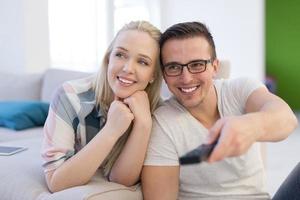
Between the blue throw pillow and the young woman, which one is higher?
the young woman

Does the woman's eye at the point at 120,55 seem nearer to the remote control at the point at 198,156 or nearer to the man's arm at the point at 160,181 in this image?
the man's arm at the point at 160,181

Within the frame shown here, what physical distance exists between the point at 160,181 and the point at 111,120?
241mm

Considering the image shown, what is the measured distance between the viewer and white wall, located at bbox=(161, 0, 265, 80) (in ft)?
13.8

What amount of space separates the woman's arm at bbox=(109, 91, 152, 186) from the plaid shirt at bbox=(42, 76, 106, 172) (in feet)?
0.44

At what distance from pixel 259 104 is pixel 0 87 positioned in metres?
2.47

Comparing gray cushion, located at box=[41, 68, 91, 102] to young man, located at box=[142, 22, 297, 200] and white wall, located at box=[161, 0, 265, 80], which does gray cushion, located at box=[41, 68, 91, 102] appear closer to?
white wall, located at box=[161, 0, 265, 80]

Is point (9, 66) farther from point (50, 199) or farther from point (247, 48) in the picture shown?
point (50, 199)

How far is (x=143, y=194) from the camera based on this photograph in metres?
1.35

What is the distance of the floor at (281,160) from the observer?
9.75ft

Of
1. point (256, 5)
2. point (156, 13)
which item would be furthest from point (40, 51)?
point (256, 5)

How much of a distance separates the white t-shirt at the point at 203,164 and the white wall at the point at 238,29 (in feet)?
9.20

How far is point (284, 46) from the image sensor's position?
613 centimetres

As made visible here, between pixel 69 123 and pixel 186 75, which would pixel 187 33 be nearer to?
pixel 186 75

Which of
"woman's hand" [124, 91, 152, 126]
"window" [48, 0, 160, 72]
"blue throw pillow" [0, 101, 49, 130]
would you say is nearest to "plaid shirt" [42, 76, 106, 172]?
"woman's hand" [124, 91, 152, 126]
